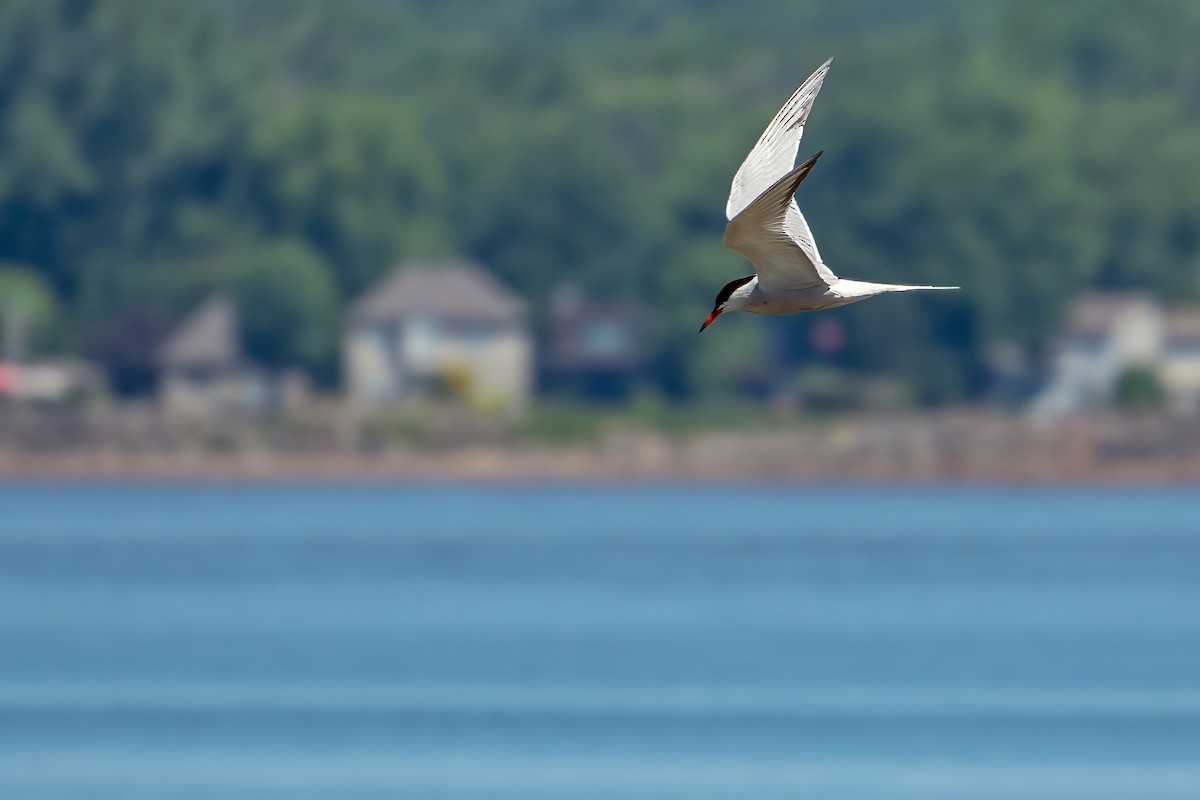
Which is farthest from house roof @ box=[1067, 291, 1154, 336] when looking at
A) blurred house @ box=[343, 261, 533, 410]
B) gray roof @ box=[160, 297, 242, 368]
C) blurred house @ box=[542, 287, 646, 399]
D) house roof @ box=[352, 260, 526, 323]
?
gray roof @ box=[160, 297, 242, 368]

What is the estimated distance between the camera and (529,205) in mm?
→ 126250

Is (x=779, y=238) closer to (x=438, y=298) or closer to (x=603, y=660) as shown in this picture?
(x=603, y=660)

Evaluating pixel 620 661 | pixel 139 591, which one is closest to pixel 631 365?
pixel 139 591

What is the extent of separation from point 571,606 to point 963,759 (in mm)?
28598

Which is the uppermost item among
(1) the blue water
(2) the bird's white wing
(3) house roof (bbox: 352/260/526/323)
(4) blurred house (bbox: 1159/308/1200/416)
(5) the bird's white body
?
(3) house roof (bbox: 352/260/526/323)

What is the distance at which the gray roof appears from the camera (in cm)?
11200

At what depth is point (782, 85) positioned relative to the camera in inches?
6865

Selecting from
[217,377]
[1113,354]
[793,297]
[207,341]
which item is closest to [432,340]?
[217,377]

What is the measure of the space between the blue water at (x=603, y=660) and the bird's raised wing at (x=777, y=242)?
23813mm

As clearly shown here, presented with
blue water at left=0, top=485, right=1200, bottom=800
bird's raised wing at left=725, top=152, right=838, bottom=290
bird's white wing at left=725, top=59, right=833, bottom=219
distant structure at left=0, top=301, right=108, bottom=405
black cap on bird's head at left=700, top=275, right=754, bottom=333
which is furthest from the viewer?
distant structure at left=0, top=301, right=108, bottom=405

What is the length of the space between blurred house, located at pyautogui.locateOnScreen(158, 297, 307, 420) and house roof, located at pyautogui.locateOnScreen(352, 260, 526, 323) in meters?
4.85

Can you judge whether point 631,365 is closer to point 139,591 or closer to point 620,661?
point 139,591

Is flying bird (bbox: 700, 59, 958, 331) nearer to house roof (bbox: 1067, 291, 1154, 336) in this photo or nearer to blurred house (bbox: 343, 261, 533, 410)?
blurred house (bbox: 343, 261, 533, 410)

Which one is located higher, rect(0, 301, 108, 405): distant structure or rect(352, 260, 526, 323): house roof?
rect(352, 260, 526, 323): house roof
